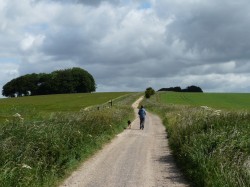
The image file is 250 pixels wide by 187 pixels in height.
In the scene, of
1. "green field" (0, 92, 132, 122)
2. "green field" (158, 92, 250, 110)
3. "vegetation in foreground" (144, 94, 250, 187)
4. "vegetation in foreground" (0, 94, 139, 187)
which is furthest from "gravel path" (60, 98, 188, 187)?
"green field" (158, 92, 250, 110)

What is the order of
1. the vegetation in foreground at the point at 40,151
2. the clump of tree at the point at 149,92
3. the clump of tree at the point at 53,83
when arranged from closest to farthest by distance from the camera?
the vegetation in foreground at the point at 40,151 → the clump of tree at the point at 149,92 → the clump of tree at the point at 53,83

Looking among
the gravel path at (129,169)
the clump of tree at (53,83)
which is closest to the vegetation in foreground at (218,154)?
the gravel path at (129,169)

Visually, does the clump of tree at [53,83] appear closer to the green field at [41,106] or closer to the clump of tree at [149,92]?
the clump of tree at [149,92]

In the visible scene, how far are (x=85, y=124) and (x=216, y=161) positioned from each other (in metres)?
10.7

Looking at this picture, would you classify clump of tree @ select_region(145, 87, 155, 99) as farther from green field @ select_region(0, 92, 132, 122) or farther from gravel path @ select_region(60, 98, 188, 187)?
gravel path @ select_region(60, 98, 188, 187)

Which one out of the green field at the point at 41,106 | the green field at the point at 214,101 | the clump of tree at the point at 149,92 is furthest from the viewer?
the clump of tree at the point at 149,92

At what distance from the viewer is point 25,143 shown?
47.9ft

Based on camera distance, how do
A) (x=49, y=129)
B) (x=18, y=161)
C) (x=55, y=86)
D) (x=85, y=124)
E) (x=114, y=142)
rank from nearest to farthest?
A: (x=18, y=161) < (x=49, y=129) < (x=85, y=124) < (x=114, y=142) < (x=55, y=86)

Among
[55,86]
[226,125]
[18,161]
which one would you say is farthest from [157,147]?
[55,86]

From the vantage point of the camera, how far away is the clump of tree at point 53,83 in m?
154

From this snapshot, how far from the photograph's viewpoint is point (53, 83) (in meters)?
155

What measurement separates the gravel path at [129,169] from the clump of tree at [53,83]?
131476mm

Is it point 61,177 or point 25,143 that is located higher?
point 25,143

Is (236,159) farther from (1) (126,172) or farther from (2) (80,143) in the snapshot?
(2) (80,143)
